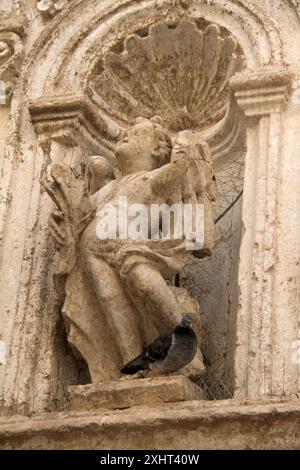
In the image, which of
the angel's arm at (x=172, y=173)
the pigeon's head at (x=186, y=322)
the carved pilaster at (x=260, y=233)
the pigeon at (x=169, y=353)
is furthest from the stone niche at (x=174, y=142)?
the angel's arm at (x=172, y=173)

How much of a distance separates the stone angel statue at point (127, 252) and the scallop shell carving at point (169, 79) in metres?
0.91

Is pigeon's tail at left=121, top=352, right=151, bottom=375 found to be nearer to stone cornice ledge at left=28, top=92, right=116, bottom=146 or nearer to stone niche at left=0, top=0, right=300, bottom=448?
stone niche at left=0, top=0, right=300, bottom=448

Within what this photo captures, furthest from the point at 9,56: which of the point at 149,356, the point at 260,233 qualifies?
the point at 149,356

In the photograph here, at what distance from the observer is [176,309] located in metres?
6.00

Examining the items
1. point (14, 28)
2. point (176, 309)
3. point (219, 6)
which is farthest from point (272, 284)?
point (14, 28)

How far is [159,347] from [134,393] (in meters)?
0.26

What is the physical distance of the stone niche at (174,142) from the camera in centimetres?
594

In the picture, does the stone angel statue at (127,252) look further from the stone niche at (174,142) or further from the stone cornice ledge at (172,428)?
the stone cornice ledge at (172,428)

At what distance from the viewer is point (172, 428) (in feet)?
17.4

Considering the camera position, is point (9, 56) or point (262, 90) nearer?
point (262, 90)

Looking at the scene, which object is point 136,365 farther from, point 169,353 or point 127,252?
point 127,252

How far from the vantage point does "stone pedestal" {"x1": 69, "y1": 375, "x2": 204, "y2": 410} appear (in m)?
5.60

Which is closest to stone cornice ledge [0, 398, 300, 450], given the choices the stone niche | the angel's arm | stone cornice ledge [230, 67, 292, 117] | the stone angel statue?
the stone niche

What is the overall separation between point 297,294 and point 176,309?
0.63m
